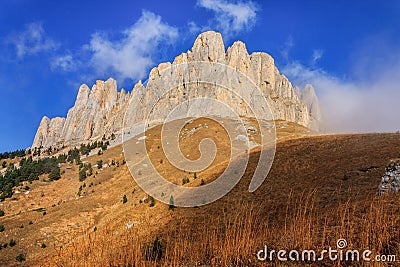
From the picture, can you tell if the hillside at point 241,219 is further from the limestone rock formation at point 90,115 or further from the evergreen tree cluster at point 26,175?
→ the limestone rock formation at point 90,115

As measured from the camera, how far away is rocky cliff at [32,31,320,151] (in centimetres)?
12362

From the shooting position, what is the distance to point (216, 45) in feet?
454

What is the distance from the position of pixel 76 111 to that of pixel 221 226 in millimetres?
179001

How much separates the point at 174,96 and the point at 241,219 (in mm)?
113236

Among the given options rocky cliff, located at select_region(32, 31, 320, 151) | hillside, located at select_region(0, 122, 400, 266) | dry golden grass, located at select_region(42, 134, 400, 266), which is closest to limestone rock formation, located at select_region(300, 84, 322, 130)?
rocky cliff, located at select_region(32, 31, 320, 151)

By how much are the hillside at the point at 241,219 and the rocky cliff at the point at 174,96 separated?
230 ft

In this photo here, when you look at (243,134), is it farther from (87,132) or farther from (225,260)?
(87,132)

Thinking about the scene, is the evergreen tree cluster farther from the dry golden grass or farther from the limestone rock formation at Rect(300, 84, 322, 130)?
the limestone rock formation at Rect(300, 84, 322, 130)

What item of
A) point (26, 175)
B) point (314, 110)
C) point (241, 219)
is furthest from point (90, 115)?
point (241, 219)

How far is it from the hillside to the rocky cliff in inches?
2758

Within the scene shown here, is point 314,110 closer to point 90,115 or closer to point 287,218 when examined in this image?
point 90,115

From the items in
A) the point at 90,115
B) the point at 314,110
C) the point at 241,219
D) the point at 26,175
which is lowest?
the point at 241,219

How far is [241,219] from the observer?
14.0m

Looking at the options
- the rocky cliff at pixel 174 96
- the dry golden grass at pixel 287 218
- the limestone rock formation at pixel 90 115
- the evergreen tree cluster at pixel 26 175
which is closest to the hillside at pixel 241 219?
the dry golden grass at pixel 287 218
